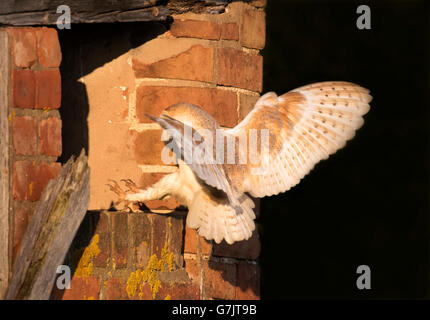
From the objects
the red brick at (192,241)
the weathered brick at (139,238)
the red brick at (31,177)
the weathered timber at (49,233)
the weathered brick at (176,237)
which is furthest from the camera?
the red brick at (192,241)

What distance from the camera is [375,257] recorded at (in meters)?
5.86

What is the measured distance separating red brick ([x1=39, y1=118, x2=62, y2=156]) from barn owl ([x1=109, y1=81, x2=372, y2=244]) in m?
0.36

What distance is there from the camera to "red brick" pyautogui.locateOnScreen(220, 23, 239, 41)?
3273mm

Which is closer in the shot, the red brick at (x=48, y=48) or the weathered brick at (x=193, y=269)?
the red brick at (x=48, y=48)

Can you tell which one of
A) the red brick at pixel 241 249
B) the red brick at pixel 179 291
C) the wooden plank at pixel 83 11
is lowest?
the red brick at pixel 179 291

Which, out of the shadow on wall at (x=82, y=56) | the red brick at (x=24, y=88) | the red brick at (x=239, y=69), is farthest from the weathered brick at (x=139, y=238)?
the red brick at (x=239, y=69)

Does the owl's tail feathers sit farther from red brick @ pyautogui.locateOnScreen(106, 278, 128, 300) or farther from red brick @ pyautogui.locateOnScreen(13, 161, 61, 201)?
red brick @ pyautogui.locateOnScreen(13, 161, 61, 201)

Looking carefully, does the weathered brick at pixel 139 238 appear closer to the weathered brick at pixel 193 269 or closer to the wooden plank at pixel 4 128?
the weathered brick at pixel 193 269

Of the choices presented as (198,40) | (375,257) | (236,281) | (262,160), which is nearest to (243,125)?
(262,160)

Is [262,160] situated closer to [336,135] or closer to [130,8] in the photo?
[336,135]

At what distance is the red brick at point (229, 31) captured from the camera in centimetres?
327

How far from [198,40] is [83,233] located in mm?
814

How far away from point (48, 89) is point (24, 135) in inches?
6.3

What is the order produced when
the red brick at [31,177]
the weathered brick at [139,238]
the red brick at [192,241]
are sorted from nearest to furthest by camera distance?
the red brick at [31,177]
the weathered brick at [139,238]
the red brick at [192,241]
